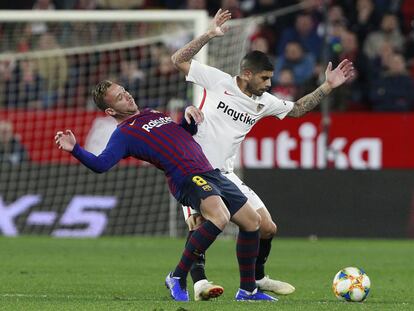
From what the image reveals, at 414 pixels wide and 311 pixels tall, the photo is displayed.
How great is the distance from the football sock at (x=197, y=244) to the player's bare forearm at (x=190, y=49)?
4.62 ft

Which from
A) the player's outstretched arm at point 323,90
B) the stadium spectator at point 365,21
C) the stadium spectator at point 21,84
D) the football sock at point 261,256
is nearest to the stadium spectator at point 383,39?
the stadium spectator at point 365,21

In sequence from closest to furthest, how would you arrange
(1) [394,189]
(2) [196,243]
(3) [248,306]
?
(3) [248,306], (2) [196,243], (1) [394,189]

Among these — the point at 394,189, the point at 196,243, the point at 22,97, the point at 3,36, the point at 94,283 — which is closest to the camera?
the point at 196,243

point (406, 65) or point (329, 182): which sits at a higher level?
point (406, 65)

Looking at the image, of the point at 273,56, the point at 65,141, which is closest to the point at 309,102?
the point at 65,141

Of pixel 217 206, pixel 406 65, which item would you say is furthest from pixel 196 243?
pixel 406 65

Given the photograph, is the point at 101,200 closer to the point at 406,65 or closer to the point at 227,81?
the point at 406,65

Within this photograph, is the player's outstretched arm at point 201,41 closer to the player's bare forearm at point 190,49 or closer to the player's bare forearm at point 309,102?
the player's bare forearm at point 190,49

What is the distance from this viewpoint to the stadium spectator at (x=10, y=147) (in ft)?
58.2

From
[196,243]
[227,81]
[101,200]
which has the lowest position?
[101,200]

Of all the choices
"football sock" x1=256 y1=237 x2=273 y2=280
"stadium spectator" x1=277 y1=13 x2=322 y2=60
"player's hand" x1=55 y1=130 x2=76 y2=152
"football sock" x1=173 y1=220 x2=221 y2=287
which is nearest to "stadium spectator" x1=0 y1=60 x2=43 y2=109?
"stadium spectator" x1=277 y1=13 x2=322 y2=60

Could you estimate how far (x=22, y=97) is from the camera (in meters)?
18.8

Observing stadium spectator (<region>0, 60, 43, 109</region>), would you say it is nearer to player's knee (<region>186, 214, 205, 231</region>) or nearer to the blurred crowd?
the blurred crowd

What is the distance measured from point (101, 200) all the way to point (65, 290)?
772cm
